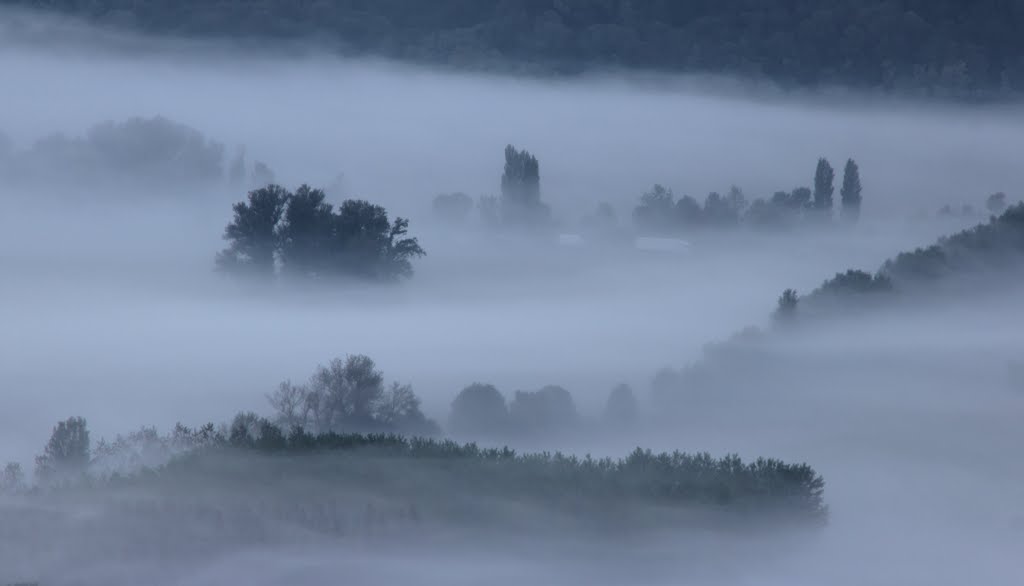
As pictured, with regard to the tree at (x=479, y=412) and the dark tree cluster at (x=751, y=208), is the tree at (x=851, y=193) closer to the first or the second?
the dark tree cluster at (x=751, y=208)

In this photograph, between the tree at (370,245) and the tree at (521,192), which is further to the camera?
the tree at (521,192)

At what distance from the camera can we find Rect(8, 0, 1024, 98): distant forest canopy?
42.2 metres

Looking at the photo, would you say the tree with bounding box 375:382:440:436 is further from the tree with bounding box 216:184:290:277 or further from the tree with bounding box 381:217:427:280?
the tree with bounding box 381:217:427:280

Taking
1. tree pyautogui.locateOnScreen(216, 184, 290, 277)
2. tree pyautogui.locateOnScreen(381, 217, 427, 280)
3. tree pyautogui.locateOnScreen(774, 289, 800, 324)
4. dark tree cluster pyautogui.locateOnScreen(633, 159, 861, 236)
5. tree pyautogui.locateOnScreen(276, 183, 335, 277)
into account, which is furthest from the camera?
dark tree cluster pyautogui.locateOnScreen(633, 159, 861, 236)

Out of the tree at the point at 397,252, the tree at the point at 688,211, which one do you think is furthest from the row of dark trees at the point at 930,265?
the tree at the point at 688,211

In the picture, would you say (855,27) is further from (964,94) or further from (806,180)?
(806,180)

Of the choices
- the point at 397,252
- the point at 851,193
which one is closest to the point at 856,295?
the point at 397,252

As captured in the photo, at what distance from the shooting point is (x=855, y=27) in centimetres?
4353

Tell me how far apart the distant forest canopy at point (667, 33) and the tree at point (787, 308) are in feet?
58.1

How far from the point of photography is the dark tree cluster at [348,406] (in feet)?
44.8

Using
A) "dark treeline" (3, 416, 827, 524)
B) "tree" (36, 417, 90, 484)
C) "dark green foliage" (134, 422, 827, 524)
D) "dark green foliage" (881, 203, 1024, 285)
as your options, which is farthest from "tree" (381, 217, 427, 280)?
"dark green foliage" (134, 422, 827, 524)

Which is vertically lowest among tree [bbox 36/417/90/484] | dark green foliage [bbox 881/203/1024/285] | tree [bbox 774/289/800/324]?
tree [bbox 36/417/90/484]

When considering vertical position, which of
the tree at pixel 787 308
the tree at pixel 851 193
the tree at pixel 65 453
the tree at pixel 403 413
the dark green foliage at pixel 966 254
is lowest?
the tree at pixel 65 453

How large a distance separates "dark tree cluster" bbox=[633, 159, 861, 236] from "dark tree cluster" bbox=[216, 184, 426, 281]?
15.3 meters
